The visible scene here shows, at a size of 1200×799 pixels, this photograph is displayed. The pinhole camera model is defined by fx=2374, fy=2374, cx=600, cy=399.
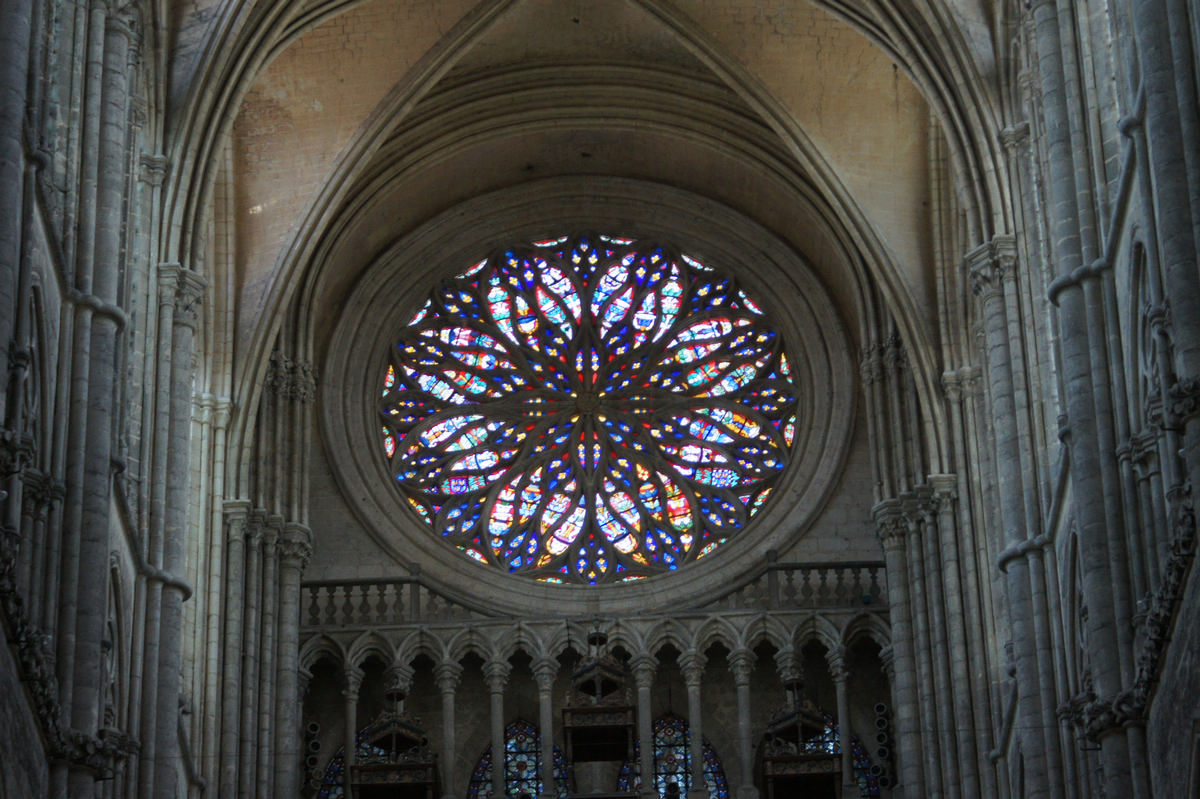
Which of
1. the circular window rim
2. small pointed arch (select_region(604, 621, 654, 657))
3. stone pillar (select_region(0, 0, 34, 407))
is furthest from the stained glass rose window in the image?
stone pillar (select_region(0, 0, 34, 407))

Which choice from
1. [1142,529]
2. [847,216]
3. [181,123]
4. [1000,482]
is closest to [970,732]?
[1000,482]

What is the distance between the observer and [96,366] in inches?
700

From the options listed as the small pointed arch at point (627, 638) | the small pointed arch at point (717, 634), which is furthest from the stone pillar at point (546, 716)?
the small pointed arch at point (717, 634)

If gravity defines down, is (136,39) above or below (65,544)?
above

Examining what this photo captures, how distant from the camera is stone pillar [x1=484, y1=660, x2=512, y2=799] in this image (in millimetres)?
26422

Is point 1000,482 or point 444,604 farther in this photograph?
point 444,604

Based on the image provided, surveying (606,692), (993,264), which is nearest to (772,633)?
(606,692)

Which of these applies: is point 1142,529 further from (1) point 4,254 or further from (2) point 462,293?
(2) point 462,293

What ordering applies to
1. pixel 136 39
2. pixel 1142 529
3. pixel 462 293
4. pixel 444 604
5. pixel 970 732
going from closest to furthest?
pixel 1142 529
pixel 136 39
pixel 970 732
pixel 444 604
pixel 462 293

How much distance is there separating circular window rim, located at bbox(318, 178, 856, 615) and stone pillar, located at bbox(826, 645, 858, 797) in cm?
184

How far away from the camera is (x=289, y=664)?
2622 cm

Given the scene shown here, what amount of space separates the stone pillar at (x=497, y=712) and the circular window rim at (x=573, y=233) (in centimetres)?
110

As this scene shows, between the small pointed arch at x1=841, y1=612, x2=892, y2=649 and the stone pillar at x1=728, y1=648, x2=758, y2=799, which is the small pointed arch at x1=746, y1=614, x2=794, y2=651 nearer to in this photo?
the stone pillar at x1=728, y1=648, x2=758, y2=799

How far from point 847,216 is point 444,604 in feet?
21.6
